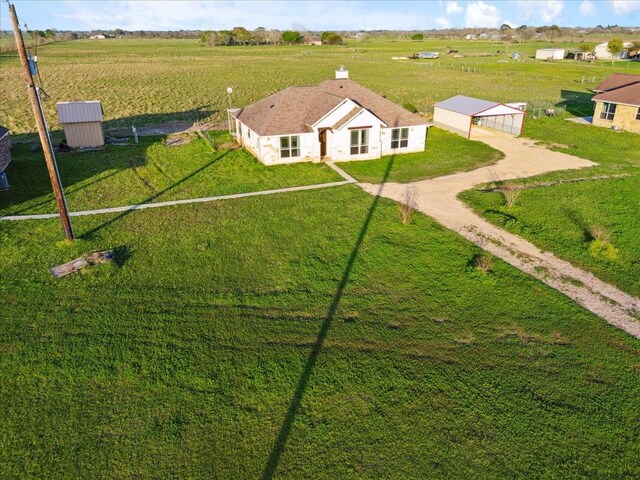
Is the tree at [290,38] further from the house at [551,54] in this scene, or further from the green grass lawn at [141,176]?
the green grass lawn at [141,176]

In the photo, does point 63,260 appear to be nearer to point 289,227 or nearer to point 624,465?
point 289,227

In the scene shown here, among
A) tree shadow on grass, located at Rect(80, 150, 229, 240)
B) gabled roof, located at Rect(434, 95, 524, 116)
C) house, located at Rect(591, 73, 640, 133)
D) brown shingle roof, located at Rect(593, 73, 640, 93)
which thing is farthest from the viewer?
brown shingle roof, located at Rect(593, 73, 640, 93)

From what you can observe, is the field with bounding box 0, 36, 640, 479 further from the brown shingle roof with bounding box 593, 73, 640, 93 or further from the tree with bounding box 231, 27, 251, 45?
the tree with bounding box 231, 27, 251, 45

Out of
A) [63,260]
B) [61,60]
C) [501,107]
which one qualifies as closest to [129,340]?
[63,260]

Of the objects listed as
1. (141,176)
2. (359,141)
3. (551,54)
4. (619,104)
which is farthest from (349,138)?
(551,54)

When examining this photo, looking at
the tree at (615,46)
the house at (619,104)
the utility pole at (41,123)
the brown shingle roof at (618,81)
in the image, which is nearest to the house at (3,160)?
the utility pole at (41,123)

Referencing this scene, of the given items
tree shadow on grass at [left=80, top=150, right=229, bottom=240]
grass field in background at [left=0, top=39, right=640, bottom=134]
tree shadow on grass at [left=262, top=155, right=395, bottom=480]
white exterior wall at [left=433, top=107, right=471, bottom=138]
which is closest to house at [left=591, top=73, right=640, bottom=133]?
grass field in background at [left=0, top=39, right=640, bottom=134]
